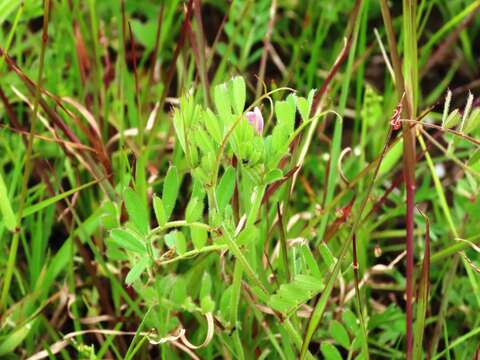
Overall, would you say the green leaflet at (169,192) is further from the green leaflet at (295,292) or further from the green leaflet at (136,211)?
the green leaflet at (295,292)

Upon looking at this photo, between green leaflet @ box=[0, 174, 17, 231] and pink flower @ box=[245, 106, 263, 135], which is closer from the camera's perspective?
pink flower @ box=[245, 106, 263, 135]

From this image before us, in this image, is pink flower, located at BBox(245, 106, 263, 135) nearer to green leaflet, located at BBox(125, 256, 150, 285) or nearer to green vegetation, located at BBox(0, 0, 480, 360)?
green vegetation, located at BBox(0, 0, 480, 360)

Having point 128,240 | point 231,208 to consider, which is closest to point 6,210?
point 128,240

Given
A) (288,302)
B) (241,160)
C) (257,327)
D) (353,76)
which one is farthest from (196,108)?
(353,76)

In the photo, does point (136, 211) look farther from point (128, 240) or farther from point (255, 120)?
point (255, 120)

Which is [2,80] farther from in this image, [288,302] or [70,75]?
[288,302]

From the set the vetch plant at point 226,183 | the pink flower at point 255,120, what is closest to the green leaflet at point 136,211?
the vetch plant at point 226,183

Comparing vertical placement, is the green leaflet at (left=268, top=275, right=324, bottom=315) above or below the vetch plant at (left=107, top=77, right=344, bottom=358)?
below

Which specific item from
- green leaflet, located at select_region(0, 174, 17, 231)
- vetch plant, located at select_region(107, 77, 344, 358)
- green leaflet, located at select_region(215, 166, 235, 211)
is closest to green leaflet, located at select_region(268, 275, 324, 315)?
vetch plant, located at select_region(107, 77, 344, 358)
